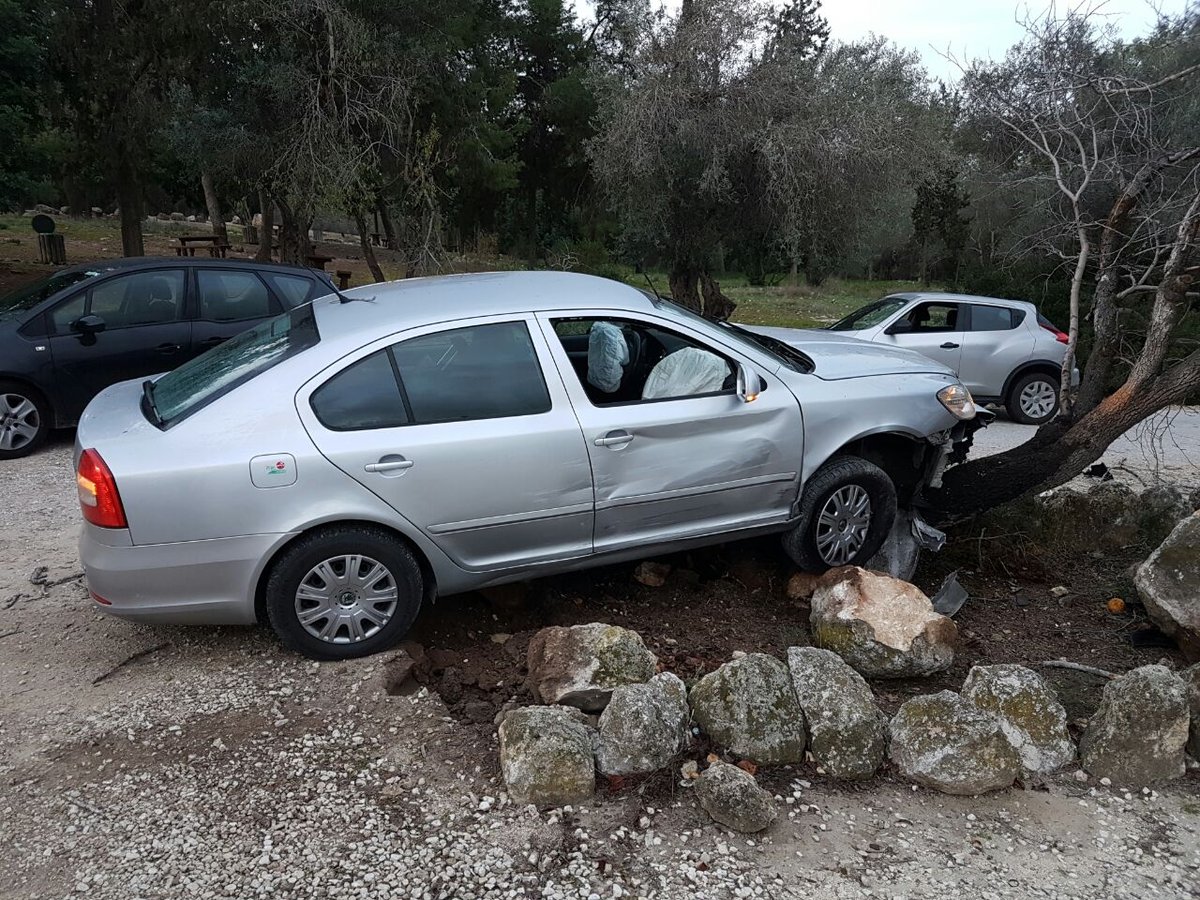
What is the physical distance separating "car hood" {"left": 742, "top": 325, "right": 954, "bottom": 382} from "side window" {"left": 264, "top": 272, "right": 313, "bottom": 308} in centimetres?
473

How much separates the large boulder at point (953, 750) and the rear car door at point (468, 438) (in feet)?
5.51

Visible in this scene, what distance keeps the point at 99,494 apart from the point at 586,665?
2159 millimetres

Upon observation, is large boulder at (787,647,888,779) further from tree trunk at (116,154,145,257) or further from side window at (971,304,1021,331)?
tree trunk at (116,154,145,257)

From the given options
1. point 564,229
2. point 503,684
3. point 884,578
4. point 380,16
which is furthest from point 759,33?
point 564,229

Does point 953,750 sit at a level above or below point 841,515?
below

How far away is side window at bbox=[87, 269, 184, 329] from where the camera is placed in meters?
7.70

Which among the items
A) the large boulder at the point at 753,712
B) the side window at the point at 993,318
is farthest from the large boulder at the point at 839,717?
the side window at the point at 993,318

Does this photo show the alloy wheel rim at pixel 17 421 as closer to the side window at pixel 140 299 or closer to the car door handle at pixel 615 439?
the side window at pixel 140 299

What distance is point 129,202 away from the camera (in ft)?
60.1

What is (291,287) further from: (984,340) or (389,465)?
(984,340)

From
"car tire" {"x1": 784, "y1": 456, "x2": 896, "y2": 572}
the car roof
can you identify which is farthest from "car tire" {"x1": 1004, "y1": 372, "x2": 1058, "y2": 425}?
the car roof

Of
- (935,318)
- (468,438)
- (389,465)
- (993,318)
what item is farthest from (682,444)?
(993,318)

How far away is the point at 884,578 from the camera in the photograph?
4.55 meters

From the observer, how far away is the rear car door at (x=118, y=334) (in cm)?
750
